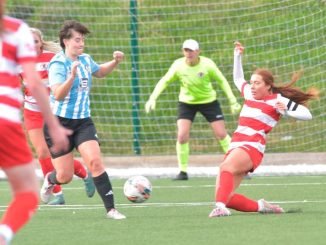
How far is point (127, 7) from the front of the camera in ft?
58.6

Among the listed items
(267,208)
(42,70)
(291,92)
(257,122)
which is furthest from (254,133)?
(42,70)

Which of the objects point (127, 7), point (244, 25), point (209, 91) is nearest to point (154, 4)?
point (127, 7)

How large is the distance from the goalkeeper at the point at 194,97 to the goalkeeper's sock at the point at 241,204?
4969mm

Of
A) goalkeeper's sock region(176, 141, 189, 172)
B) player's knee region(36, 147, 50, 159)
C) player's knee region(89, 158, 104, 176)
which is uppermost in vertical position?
player's knee region(89, 158, 104, 176)

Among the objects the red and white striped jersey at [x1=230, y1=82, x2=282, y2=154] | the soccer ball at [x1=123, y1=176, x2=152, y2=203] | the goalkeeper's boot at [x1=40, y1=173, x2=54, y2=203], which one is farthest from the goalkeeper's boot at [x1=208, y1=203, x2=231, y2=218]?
the goalkeeper's boot at [x1=40, y1=173, x2=54, y2=203]

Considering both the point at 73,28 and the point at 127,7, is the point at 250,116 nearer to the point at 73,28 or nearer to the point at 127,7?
the point at 73,28

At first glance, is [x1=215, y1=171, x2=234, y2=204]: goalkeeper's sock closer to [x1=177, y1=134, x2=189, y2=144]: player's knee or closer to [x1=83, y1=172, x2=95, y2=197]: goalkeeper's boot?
[x1=83, y1=172, x2=95, y2=197]: goalkeeper's boot

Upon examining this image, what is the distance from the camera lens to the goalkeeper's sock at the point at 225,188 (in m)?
9.41

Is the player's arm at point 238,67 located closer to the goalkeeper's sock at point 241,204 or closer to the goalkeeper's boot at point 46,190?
the goalkeeper's sock at point 241,204

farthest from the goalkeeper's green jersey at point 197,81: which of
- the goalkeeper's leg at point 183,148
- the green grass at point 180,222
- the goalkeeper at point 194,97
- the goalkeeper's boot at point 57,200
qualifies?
the goalkeeper's boot at point 57,200

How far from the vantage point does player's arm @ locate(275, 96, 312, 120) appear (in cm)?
963

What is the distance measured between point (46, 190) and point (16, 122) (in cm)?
511

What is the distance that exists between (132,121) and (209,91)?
2.95 metres

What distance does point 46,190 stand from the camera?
36.2 feet
